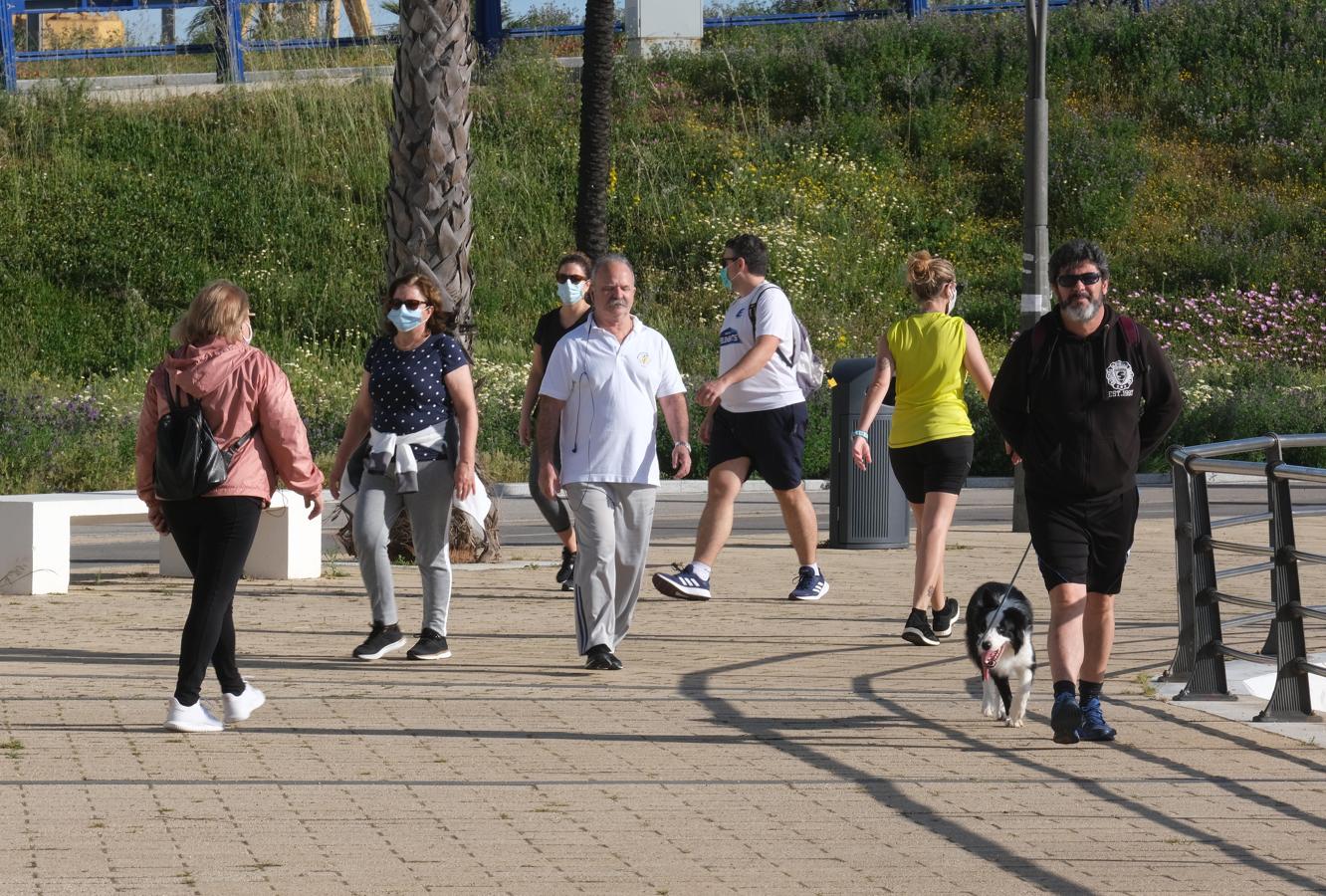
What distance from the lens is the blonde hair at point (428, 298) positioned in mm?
8461

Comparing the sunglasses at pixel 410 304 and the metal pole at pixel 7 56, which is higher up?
the metal pole at pixel 7 56

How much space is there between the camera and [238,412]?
6953mm

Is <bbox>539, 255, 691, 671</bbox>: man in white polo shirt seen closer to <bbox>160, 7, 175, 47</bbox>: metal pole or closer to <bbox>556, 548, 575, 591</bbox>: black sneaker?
<bbox>556, 548, 575, 591</bbox>: black sneaker

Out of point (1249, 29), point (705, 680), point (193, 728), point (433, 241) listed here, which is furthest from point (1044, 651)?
point (1249, 29)

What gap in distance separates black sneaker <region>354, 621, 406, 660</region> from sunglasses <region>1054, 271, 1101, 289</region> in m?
3.38

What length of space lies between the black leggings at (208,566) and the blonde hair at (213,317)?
1.88 ft

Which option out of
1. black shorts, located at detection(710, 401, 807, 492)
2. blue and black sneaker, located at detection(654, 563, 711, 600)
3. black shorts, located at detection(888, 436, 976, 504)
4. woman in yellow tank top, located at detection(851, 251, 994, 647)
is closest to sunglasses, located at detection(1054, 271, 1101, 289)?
woman in yellow tank top, located at detection(851, 251, 994, 647)

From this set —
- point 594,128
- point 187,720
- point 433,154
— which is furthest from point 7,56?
point 187,720

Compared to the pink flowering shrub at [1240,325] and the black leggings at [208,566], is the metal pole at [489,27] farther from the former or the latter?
the black leggings at [208,566]

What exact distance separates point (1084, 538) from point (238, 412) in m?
2.91

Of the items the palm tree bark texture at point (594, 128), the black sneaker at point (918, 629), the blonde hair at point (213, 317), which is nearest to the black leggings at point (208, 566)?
the blonde hair at point (213, 317)

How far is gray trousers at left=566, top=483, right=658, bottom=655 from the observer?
26.7ft

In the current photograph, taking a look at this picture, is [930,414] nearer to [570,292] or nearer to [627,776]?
[570,292]

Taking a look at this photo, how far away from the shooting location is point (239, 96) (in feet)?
109
